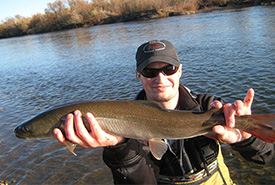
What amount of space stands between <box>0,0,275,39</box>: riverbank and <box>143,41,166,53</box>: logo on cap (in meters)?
35.2

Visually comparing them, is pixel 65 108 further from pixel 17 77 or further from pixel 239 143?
pixel 17 77

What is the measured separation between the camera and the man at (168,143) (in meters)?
2.15

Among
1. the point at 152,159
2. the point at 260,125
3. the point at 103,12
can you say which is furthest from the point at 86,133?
the point at 103,12

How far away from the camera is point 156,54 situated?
2537 millimetres

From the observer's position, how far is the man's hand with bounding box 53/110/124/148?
215 centimetres

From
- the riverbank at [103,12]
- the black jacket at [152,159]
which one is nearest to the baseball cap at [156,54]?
the black jacket at [152,159]

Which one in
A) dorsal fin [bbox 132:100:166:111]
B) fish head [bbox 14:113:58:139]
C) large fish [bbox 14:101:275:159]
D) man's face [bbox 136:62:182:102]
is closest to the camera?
large fish [bbox 14:101:275:159]

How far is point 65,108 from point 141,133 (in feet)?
2.97

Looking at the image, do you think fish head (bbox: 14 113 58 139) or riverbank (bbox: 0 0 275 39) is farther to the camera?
riverbank (bbox: 0 0 275 39)

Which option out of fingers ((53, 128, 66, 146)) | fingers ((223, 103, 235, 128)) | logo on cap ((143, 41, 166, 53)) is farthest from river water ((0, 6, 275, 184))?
logo on cap ((143, 41, 166, 53))

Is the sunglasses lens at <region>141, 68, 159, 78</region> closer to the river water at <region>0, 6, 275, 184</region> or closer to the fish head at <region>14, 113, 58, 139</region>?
the fish head at <region>14, 113, 58, 139</region>

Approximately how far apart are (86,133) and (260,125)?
1708 millimetres

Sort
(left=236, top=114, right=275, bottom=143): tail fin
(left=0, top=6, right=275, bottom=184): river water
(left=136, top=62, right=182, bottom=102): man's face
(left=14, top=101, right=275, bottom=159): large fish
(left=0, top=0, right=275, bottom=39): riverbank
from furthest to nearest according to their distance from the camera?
(left=0, top=0, right=275, bottom=39): riverbank
(left=0, top=6, right=275, bottom=184): river water
(left=136, top=62, right=182, bottom=102): man's face
(left=14, top=101, right=275, bottom=159): large fish
(left=236, top=114, right=275, bottom=143): tail fin

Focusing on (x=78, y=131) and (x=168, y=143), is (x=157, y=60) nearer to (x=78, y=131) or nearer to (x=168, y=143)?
(x=168, y=143)
